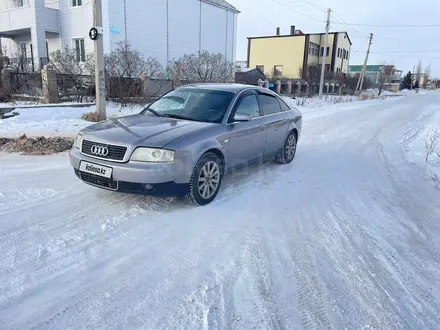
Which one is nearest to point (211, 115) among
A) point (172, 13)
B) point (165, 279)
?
point (165, 279)

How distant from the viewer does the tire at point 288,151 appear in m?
6.86

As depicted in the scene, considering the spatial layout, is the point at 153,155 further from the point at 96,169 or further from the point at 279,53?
the point at 279,53

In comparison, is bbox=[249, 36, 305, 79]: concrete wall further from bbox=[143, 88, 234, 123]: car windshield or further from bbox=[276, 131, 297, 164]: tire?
bbox=[143, 88, 234, 123]: car windshield

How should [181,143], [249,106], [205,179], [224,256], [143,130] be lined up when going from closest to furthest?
[224,256] < [181,143] < [143,130] < [205,179] < [249,106]

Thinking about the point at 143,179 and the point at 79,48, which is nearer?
the point at 143,179

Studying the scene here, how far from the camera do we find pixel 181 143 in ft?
13.5

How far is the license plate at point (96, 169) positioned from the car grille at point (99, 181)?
0.17 feet

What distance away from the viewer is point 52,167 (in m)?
6.05

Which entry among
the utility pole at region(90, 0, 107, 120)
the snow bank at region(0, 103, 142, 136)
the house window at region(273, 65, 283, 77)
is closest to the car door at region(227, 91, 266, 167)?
the snow bank at region(0, 103, 142, 136)

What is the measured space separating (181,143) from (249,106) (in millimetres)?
1889

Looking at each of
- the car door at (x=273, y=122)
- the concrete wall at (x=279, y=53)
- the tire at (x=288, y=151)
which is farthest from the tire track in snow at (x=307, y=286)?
the concrete wall at (x=279, y=53)

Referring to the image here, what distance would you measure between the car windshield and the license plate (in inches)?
57.1

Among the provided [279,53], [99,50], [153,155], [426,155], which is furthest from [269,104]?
[279,53]

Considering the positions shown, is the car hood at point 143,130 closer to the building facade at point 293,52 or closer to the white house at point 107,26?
the white house at point 107,26
